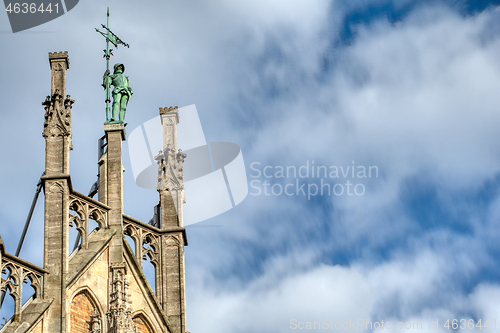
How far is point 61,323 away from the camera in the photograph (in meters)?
30.4

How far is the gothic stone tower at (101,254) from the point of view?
3064cm

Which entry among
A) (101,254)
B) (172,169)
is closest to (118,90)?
(172,169)

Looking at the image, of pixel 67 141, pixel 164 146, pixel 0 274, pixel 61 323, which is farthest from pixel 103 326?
pixel 164 146

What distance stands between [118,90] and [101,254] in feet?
20.4

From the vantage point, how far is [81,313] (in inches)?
1247

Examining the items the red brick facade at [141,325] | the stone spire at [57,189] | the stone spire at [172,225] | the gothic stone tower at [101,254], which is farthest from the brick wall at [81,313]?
the stone spire at [172,225]

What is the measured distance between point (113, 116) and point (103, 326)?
→ 7762mm

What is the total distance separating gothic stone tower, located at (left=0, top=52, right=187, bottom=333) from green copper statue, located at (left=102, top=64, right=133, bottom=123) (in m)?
0.73

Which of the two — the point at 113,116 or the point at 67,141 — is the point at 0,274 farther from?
the point at 113,116

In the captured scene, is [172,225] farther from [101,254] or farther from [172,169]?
[101,254]

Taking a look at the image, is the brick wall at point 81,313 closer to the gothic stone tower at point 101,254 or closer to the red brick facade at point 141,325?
the gothic stone tower at point 101,254

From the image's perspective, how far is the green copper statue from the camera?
3645 cm

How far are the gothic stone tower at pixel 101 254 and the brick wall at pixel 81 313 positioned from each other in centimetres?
3

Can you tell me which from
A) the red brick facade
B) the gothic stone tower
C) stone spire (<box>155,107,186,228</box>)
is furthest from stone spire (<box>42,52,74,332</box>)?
stone spire (<box>155,107,186,228</box>)
